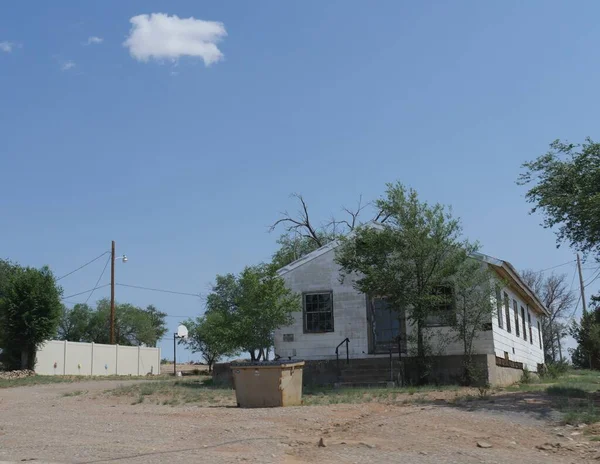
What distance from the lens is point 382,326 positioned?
22.1 m

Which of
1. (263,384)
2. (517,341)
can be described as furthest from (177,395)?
(517,341)

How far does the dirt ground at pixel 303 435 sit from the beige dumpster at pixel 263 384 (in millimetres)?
543

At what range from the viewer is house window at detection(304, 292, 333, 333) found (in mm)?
22328

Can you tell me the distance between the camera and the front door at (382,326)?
853 inches

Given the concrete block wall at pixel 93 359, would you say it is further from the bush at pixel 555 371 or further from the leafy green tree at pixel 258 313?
the bush at pixel 555 371

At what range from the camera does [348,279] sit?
2228 cm

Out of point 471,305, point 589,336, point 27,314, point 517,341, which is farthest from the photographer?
point 589,336

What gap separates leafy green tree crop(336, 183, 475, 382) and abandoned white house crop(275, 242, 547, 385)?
1.37 meters

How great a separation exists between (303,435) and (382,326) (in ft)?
39.0

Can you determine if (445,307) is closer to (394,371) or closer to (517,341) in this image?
(394,371)

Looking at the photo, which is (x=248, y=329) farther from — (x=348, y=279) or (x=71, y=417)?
(x=71, y=417)

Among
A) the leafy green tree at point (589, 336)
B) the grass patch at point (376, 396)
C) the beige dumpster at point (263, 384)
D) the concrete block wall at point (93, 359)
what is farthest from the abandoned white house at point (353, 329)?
the concrete block wall at point (93, 359)

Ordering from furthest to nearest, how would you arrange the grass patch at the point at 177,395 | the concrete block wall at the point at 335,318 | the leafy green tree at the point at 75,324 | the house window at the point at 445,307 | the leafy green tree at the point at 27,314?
1. the leafy green tree at the point at 75,324
2. the leafy green tree at the point at 27,314
3. the concrete block wall at the point at 335,318
4. the house window at the point at 445,307
5. the grass patch at the point at 177,395

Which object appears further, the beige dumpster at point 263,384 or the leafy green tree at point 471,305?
the leafy green tree at point 471,305
